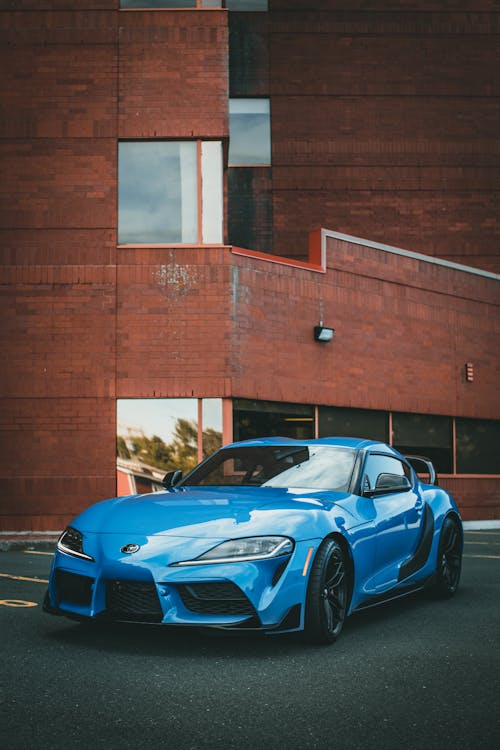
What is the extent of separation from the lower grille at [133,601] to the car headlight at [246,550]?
26cm

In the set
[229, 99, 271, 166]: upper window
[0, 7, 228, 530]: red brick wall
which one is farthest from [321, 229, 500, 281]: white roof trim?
[229, 99, 271, 166]: upper window

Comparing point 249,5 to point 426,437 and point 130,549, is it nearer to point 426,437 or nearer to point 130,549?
point 426,437

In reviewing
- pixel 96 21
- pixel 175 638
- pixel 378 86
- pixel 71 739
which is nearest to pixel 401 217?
pixel 378 86

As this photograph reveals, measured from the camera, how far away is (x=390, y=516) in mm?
7152

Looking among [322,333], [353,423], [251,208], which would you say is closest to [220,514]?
[322,333]

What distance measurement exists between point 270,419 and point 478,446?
642 centimetres

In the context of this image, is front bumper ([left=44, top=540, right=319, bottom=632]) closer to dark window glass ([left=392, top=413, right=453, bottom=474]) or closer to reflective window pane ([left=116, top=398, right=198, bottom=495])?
reflective window pane ([left=116, top=398, right=198, bottom=495])

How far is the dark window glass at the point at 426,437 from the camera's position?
19.9m

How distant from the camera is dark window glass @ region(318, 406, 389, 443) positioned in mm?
18422

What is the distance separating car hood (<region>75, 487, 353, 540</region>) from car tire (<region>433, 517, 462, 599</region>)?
2.04 meters

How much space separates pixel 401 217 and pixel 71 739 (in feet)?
71.2

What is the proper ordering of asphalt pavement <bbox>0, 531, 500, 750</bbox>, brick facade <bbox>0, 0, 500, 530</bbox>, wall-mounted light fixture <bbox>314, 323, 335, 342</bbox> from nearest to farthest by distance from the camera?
1. asphalt pavement <bbox>0, 531, 500, 750</bbox>
2. brick facade <bbox>0, 0, 500, 530</bbox>
3. wall-mounted light fixture <bbox>314, 323, 335, 342</bbox>

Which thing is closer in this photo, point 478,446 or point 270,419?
point 270,419

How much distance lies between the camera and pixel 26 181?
1709 centimetres
